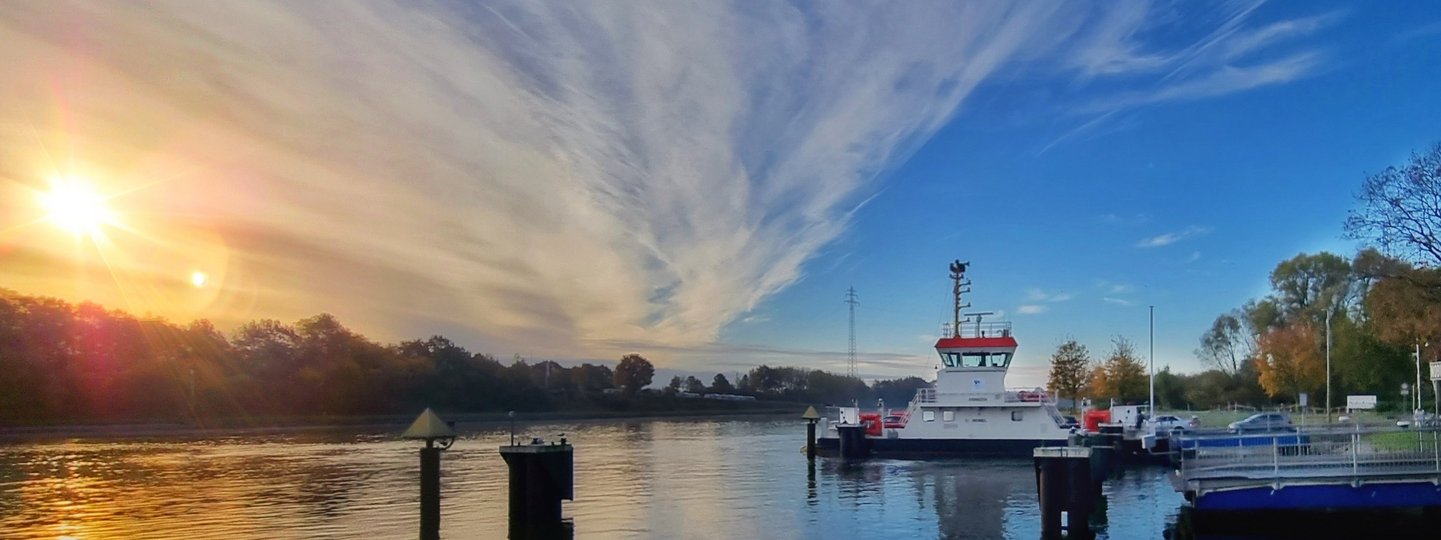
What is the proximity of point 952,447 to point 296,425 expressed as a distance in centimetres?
7585

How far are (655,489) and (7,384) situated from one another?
71.6 m

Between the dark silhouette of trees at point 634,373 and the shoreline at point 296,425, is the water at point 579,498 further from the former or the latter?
the dark silhouette of trees at point 634,373

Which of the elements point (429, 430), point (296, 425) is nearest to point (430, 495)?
point (429, 430)

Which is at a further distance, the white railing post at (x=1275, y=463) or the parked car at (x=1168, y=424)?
the parked car at (x=1168, y=424)

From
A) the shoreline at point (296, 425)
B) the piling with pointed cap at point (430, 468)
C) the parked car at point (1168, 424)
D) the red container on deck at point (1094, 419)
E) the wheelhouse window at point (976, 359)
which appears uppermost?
the wheelhouse window at point (976, 359)

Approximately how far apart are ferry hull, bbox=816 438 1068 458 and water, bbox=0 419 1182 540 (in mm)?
926

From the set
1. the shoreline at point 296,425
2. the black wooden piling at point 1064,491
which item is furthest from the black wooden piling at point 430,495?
the shoreline at point 296,425

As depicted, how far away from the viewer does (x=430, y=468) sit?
21938mm

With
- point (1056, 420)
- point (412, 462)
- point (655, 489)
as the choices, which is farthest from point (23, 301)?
point (1056, 420)

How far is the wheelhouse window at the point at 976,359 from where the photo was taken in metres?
46.8

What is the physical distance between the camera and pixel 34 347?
8394cm

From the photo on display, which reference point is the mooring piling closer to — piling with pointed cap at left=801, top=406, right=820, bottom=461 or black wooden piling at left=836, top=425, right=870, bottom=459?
piling with pointed cap at left=801, top=406, right=820, bottom=461

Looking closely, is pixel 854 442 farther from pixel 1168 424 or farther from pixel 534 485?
pixel 534 485

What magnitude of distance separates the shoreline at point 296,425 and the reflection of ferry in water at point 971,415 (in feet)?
128
